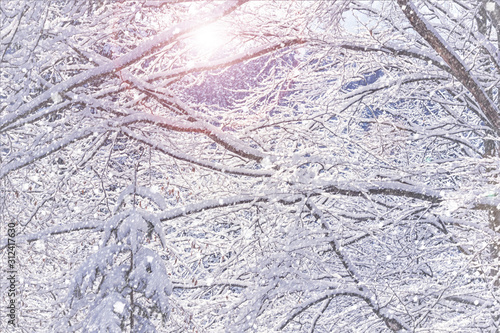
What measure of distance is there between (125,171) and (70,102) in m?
2.70

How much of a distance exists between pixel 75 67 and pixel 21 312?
3.55 metres

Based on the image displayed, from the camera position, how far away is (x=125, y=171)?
6867 mm

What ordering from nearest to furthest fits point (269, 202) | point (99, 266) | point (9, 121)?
point (99, 266), point (9, 121), point (269, 202)

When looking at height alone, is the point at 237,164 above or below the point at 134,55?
above

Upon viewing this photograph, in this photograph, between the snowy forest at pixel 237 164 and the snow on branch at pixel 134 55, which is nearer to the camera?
the snowy forest at pixel 237 164

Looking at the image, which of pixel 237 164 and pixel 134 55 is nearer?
pixel 134 55

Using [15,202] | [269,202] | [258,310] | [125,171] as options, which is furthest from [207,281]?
[15,202]

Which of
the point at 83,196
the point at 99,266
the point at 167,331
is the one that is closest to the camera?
the point at 99,266

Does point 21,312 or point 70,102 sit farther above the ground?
point 70,102

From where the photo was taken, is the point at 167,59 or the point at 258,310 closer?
the point at 258,310

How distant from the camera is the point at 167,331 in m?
5.86

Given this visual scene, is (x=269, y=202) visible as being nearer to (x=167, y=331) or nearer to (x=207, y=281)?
(x=207, y=281)

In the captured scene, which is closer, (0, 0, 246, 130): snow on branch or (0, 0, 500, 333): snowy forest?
(0, 0, 500, 333): snowy forest

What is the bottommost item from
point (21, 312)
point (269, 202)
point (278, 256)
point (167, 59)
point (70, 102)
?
point (278, 256)
